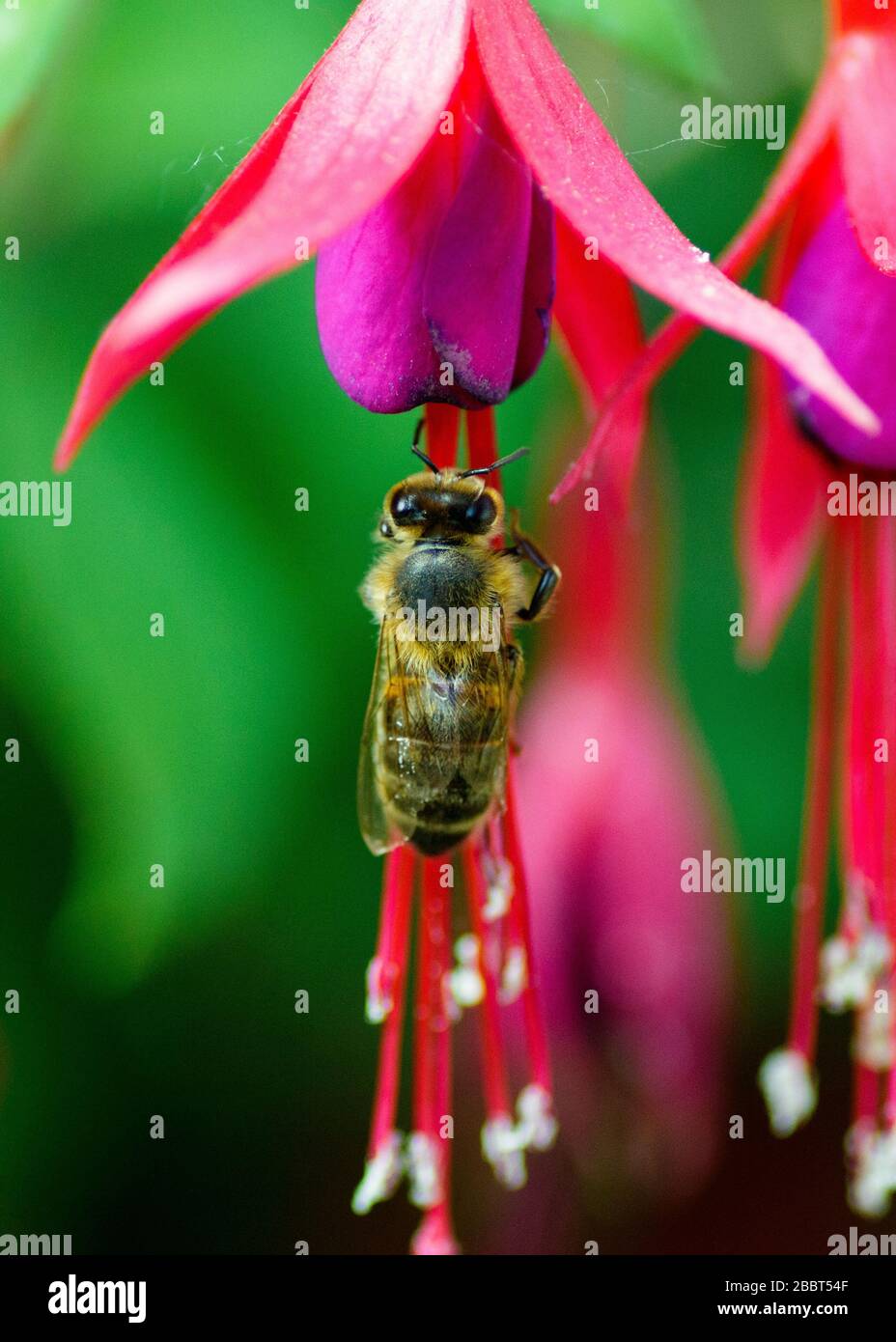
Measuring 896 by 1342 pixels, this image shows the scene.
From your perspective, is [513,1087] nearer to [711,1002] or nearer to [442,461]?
[711,1002]

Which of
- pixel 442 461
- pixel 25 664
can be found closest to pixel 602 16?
pixel 442 461

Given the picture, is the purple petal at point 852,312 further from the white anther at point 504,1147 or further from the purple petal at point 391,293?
the white anther at point 504,1147

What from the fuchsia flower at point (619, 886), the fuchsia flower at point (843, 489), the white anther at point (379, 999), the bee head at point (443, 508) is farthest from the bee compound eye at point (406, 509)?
the fuchsia flower at point (619, 886)

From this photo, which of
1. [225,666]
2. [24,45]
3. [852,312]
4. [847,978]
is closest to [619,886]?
[847,978]

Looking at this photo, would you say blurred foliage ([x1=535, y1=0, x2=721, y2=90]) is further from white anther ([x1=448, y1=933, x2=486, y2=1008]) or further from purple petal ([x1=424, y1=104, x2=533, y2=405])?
white anther ([x1=448, y1=933, x2=486, y2=1008])

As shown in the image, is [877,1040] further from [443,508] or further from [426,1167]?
[443,508]

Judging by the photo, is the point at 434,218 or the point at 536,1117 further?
the point at 536,1117

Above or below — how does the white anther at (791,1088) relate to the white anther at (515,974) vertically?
below
